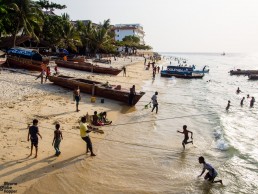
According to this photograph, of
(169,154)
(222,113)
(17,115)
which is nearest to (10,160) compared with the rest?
(17,115)

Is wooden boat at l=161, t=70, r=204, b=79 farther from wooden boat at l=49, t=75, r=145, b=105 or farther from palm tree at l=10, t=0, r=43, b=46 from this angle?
wooden boat at l=49, t=75, r=145, b=105

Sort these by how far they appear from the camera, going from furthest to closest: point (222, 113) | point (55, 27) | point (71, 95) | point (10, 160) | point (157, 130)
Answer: point (55, 27), point (222, 113), point (71, 95), point (157, 130), point (10, 160)

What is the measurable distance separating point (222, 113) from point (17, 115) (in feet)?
52.1

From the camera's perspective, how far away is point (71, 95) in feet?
67.3

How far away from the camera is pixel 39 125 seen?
13.0m

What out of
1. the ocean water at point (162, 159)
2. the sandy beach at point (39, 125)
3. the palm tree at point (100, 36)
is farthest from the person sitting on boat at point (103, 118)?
the palm tree at point (100, 36)

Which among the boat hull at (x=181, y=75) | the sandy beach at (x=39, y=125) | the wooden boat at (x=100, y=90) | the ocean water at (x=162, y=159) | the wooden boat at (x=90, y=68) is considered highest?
the wooden boat at (x=90, y=68)

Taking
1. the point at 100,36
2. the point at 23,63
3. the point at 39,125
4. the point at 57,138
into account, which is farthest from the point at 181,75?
the point at 57,138

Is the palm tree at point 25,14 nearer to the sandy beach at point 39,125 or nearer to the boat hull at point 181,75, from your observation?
the sandy beach at point 39,125

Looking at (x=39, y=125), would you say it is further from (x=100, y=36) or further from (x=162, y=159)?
(x=100, y=36)

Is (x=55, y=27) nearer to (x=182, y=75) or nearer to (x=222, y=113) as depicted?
(x=182, y=75)

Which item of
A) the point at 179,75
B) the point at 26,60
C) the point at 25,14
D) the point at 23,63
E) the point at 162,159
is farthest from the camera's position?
the point at 179,75

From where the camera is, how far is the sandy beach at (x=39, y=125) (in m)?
8.85

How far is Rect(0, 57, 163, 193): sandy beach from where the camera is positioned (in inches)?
348
